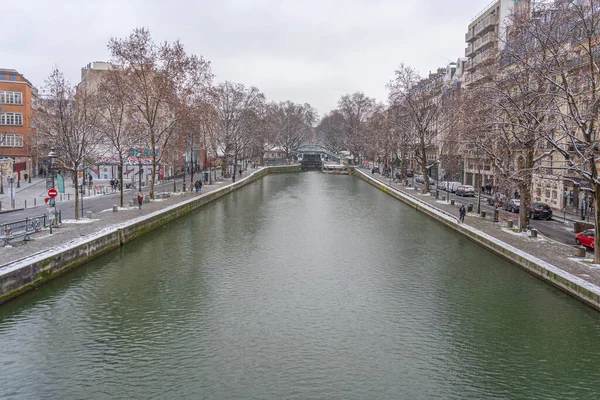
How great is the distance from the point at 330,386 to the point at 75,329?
8.99 m

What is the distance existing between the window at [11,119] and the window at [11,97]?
1851 mm

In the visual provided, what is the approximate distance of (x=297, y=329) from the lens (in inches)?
673

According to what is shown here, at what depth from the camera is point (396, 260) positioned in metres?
27.3

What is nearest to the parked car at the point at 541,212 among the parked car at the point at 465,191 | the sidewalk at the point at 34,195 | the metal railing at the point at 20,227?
the parked car at the point at 465,191

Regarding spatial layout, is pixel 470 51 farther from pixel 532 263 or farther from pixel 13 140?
pixel 13 140

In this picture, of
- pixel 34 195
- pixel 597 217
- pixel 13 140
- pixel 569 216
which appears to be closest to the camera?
pixel 597 217

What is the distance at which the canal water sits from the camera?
43.7 ft

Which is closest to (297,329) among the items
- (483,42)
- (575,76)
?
(575,76)

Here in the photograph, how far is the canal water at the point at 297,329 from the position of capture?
43.7ft

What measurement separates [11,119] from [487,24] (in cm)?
6483

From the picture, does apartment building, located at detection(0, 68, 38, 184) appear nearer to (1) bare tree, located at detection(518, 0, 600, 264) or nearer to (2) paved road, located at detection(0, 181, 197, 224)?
(2) paved road, located at detection(0, 181, 197, 224)

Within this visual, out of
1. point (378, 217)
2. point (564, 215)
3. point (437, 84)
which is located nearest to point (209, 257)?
point (378, 217)

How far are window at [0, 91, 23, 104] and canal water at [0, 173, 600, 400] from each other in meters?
53.5

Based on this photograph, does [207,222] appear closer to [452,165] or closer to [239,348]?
[239,348]
